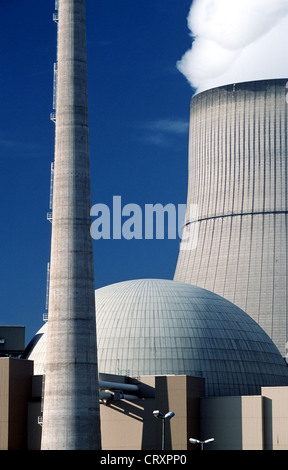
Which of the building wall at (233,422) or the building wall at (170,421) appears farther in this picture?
the building wall at (233,422)

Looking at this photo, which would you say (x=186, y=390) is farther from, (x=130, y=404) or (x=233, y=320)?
(x=233, y=320)

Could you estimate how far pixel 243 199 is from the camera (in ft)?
241

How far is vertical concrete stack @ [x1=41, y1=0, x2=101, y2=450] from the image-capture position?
50.5 m

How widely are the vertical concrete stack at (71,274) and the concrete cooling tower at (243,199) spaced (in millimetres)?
21087

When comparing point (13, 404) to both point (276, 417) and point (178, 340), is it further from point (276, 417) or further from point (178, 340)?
point (276, 417)

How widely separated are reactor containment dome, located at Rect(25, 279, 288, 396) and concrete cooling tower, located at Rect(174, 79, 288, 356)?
23.7 ft

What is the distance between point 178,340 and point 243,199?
48.9 feet

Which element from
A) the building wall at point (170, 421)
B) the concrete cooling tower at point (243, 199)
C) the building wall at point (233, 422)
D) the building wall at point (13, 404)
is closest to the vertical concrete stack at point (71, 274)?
the building wall at point (13, 404)

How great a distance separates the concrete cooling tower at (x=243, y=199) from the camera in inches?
2822

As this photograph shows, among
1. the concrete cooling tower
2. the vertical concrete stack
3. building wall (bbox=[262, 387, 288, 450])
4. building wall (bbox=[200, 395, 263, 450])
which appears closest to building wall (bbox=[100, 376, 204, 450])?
building wall (bbox=[200, 395, 263, 450])

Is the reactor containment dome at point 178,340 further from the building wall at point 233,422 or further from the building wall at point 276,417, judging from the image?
the building wall at point 276,417

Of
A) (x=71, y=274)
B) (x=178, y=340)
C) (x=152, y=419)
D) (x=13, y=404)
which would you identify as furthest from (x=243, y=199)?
(x=71, y=274)
